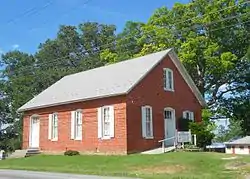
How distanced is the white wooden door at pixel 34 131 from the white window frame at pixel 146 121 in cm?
1101

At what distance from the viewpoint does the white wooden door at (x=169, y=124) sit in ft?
104

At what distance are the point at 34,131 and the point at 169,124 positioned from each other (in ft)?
40.1

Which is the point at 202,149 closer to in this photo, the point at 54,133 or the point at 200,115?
the point at 200,115

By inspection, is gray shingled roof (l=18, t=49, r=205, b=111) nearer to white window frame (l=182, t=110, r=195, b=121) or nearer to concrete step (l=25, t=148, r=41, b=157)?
white window frame (l=182, t=110, r=195, b=121)

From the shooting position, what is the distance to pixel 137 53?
48281 millimetres

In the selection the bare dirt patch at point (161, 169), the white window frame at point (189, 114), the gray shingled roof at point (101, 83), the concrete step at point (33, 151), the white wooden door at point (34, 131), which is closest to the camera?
the bare dirt patch at point (161, 169)

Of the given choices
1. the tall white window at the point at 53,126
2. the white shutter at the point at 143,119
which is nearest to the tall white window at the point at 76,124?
the tall white window at the point at 53,126

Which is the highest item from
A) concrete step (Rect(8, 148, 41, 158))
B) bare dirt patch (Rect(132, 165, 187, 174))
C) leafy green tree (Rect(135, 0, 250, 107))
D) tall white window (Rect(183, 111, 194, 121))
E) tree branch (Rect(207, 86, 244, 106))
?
leafy green tree (Rect(135, 0, 250, 107))

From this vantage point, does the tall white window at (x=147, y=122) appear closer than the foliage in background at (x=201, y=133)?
Yes

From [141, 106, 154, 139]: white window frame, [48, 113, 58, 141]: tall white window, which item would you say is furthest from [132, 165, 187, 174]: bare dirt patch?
[48, 113, 58, 141]: tall white window

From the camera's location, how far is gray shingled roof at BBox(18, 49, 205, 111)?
30.6 m

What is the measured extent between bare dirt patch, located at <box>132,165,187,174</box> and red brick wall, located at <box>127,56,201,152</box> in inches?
272

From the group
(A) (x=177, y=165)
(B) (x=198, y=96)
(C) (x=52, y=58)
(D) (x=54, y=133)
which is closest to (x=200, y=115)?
(B) (x=198, y=96)

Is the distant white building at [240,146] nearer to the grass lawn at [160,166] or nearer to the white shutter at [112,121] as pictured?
the white shutter at [112,121]
